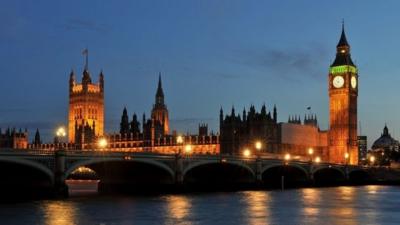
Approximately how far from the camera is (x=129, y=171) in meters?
75.7

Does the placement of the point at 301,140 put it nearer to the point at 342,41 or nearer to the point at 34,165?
the point at 342,41

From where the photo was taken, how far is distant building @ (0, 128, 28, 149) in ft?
590

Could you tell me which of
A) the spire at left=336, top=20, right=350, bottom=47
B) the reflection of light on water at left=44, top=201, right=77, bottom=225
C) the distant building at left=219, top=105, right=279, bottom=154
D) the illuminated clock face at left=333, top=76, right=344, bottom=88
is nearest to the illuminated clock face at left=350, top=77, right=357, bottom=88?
the illuminated clock face at left=333, top=76, right=344, bottom=88

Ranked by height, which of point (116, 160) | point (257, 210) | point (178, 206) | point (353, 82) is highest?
point (353, 82)

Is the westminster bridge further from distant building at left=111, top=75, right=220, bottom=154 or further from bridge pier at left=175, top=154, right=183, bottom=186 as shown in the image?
distant building at left=111, top=75, right=220, bottom=154

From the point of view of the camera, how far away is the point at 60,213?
4469 cm

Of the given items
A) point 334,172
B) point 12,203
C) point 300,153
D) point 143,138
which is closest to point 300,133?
point 300,153

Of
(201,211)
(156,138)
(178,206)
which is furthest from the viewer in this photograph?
(156,138)

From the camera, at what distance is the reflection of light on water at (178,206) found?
46000 mm

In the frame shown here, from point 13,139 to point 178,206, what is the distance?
448 ft

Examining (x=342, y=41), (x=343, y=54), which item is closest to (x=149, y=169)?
(x=343, y=54)

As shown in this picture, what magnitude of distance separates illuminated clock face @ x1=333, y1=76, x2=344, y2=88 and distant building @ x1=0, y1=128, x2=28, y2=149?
82.2 metres

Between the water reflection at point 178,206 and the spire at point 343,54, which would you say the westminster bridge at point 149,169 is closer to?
the water reflection at point 178,206

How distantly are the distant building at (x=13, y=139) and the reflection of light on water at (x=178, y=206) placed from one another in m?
124
